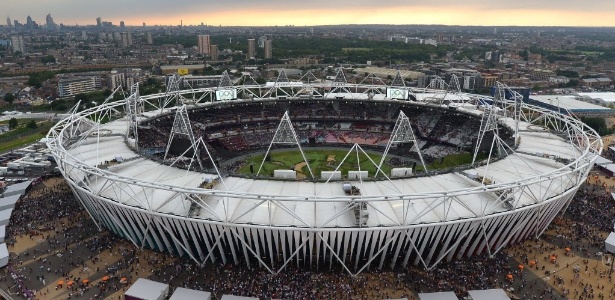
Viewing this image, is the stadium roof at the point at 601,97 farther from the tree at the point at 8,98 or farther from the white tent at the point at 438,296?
the tree at the point at 8,98

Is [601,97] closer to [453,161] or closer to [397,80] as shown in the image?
[397,80]

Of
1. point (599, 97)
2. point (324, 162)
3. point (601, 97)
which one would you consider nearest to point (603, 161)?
point (324, 162)

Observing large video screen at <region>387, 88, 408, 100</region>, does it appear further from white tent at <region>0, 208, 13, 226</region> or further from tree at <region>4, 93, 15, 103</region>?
tree at <region>4, 93, 15, 103</region>

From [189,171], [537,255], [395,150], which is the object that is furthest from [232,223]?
[395,150]

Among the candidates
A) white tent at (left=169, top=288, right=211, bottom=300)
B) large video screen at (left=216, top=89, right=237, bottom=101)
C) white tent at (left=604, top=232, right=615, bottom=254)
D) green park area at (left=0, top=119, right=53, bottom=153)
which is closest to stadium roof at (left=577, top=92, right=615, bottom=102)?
white tent at (left=604, top=232, right=615, bottom=254)

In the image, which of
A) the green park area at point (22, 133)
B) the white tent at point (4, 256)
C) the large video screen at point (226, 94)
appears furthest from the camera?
the green park area at point (22, 133)

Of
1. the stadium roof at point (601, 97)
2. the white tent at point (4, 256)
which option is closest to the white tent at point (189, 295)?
the white tent at point (4, 256)
